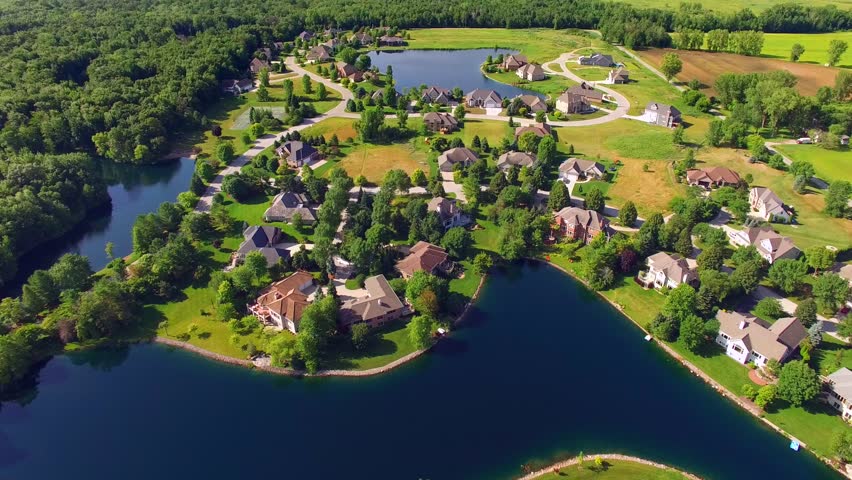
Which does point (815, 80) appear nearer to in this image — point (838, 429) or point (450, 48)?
point (450, 48)

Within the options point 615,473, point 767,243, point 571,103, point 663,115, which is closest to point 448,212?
point 615,473

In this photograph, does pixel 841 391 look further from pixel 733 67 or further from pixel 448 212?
pixel 733 67

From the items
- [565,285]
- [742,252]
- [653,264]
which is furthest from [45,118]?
[742,252]

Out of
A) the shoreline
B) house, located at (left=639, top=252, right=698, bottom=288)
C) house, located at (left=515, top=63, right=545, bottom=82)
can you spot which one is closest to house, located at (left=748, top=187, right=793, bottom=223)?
house, located at (left=639, top=252, right=698, bottom=288)

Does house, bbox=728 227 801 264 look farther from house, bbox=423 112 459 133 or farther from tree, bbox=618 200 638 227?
house, bbox=423 112 459 133

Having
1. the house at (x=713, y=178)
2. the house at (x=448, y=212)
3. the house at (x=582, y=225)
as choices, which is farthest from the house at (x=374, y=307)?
the house at (x=713, y=178)

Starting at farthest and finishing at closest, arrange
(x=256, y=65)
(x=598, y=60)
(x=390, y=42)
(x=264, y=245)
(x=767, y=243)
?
(x=390, y=42)
(x=598, y=60)
(x=256, y=65)
(x=264, y=245)
(x=767, y=243)

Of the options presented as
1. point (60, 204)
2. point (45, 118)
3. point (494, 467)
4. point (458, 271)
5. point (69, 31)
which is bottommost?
point (494, 467)
